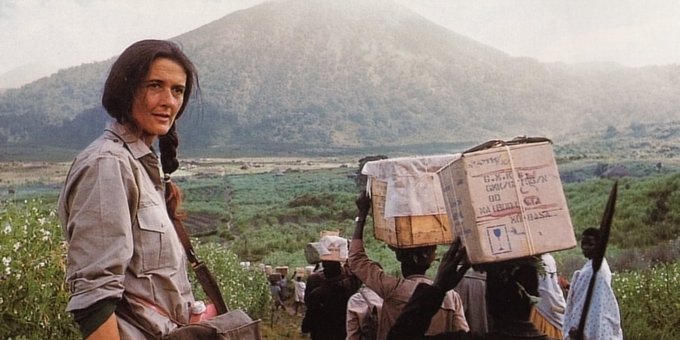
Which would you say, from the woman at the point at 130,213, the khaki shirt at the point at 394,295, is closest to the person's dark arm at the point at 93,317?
the woman at the point at 130,213

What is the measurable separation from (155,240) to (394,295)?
5.77 ft

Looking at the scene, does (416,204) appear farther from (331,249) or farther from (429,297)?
(331,249)

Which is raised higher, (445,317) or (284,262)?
(445,317)

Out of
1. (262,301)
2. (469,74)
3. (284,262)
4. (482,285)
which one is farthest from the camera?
(469,74)

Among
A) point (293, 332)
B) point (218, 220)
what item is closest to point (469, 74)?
point (218, 220)

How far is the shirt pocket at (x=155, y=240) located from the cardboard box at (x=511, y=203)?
2.41ft

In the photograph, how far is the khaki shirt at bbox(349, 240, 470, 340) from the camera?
9.84 feet

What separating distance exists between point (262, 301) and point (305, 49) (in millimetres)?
41998

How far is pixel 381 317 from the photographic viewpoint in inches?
126

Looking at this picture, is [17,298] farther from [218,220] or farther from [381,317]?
[218,220]

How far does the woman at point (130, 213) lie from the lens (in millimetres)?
1292

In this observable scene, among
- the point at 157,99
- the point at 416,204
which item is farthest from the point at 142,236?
the point at 416,204

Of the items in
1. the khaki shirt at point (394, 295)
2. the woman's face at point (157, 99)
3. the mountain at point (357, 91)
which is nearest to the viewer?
the woman's face at point (157, 99)

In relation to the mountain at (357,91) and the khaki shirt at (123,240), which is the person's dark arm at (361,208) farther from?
the mountain at (357,91)
